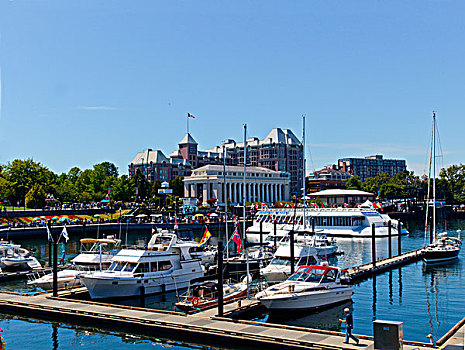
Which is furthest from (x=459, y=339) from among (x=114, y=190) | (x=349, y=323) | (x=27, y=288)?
(x=114, y=190)

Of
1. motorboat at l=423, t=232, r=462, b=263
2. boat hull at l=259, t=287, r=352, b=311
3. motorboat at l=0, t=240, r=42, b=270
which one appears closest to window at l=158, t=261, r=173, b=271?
boat hull at l=259, t=287, r=352, b=311

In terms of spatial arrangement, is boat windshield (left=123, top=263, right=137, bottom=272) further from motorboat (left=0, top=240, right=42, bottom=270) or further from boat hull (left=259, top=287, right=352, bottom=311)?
motorboat (left=0, top=240, right=42, bottom=270)

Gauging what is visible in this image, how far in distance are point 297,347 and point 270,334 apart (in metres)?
2.49

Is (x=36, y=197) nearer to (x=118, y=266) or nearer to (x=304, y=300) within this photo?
(x=118, y=266)

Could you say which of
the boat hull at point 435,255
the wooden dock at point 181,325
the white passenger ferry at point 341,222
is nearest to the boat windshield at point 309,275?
the wooden dock at point 181,325

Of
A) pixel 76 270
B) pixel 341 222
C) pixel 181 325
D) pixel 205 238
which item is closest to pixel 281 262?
pixel 205 238

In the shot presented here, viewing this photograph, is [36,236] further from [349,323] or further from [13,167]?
[349,323]

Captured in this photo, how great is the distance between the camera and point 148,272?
4641 centimetres

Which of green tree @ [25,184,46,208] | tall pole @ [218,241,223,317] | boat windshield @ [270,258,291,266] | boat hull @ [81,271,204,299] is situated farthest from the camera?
green tree @ [25,184,46,208]

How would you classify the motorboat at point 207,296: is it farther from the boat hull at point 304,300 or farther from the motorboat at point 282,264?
the motorboat at point 282,264

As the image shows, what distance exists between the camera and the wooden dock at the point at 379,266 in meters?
54.7

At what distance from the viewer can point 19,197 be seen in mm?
161000

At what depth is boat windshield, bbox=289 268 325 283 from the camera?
40.7 metres

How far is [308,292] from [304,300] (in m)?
0.74
